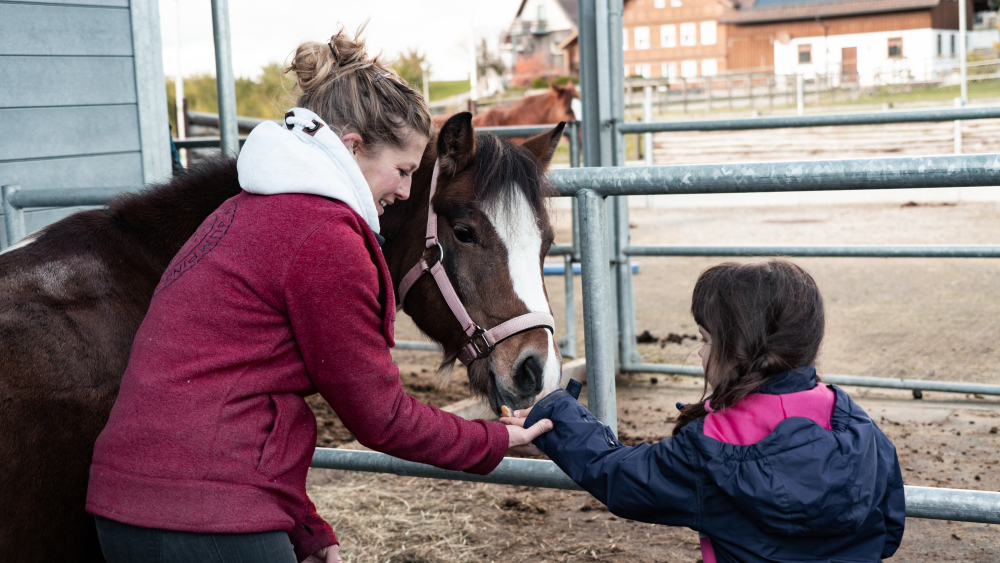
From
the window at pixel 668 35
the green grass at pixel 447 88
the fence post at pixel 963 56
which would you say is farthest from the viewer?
the green grass at pixel 447 88

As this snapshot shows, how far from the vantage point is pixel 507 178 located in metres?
1.99

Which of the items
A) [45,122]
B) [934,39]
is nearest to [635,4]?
[934,39]

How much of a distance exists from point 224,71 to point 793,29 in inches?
1885

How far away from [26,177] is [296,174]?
262 cm

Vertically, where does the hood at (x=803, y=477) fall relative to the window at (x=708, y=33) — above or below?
below

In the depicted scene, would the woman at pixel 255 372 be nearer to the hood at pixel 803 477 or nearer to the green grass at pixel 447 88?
the hood at pixel 803 477

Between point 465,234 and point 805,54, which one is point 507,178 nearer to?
point 465,234

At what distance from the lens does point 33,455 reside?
5.31ft

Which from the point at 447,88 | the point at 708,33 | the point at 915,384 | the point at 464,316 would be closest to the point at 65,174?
the point at 464,316

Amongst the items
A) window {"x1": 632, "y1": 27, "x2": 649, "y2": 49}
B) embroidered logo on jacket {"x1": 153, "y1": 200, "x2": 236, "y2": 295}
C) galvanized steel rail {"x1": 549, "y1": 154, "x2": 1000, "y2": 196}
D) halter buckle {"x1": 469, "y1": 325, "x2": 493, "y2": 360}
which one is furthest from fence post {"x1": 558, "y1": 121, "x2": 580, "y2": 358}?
window {"x1": 632, "y1": 27, "x2": 649, "y2": 49}

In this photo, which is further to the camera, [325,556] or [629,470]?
[325,556]

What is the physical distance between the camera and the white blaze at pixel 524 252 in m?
1.90

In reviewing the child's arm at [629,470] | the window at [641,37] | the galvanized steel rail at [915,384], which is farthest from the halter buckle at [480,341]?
the window at [641,37]

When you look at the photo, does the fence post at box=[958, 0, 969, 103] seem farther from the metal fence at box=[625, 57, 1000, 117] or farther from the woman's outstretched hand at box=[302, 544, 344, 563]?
the woman's outstretched hand at box=[302, 544, 344, 563]
